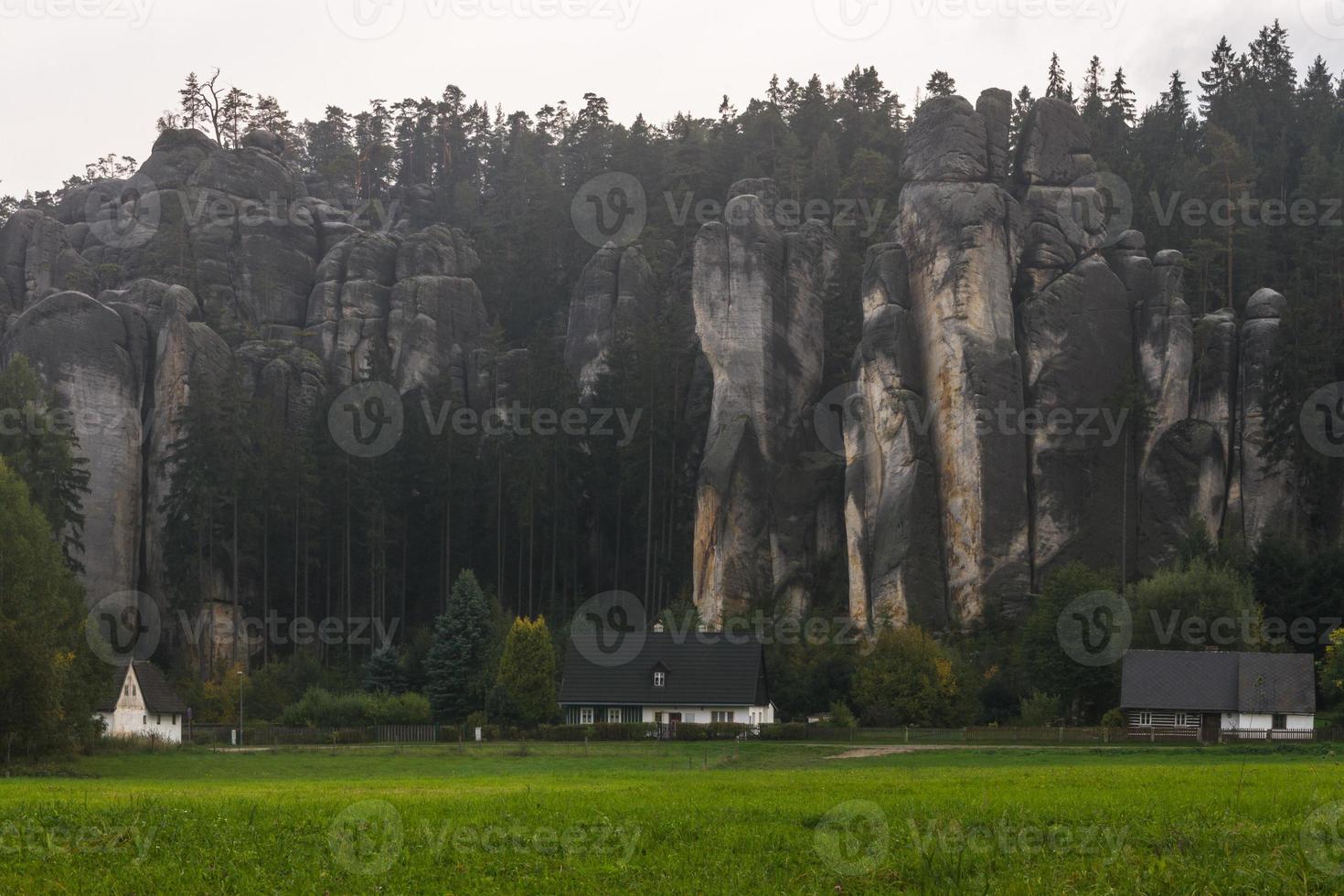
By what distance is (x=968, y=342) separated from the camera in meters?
80.8

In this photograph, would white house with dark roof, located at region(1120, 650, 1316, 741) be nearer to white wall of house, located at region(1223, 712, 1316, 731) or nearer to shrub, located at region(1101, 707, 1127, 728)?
white wall of house, located at region(1223, 712, 1316, 731)

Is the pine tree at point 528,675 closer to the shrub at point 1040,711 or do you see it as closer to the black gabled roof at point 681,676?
the black gabled roof at point 681,676

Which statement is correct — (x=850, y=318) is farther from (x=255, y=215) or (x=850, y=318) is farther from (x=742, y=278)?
(x=255, y=215)

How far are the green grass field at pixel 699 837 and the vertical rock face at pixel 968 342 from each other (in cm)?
4275

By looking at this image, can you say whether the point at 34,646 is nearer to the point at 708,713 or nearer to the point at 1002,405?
the point at 708,713

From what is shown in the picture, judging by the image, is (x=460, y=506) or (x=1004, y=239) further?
(x=460, y=506)

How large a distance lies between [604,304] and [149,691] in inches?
1604

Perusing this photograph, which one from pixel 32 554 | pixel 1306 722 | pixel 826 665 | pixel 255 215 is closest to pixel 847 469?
pixel 826 665

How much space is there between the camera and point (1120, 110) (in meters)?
114

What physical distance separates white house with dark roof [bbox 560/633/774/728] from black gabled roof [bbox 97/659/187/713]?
62.7ft

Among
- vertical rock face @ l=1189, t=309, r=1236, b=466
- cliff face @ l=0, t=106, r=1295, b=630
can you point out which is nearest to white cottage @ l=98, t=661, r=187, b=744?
cliff face @ l=0, t=106, r=1295, b=630

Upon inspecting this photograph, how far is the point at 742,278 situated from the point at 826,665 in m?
26.3

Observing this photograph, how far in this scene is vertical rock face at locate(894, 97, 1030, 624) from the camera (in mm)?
78125

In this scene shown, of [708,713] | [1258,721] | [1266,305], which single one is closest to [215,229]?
[708,713]
